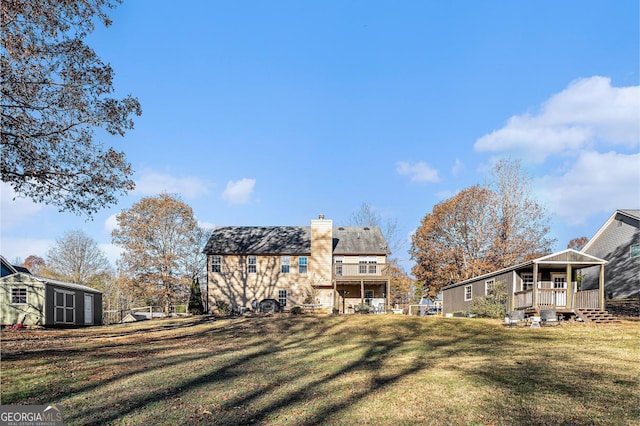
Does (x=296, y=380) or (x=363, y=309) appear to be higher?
(x=296, y=380)

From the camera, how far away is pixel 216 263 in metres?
35.1

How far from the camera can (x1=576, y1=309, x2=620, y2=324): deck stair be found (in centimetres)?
2161

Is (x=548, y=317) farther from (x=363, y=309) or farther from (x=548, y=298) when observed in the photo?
(x=363, y=309)

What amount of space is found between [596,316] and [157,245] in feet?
100

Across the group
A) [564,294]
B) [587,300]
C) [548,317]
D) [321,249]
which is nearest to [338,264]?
[321,249]

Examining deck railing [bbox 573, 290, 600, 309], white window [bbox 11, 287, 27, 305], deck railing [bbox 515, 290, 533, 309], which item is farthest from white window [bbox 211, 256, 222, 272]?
deck railing [bbox 573, 290, 600, 309]

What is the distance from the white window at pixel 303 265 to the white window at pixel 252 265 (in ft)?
11.2

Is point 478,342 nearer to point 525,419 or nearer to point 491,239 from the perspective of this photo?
point 525,419

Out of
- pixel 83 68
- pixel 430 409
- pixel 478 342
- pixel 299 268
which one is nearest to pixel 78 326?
pixel 299 268

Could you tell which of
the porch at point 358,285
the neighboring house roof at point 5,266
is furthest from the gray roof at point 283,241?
the neighboring house roof at point 5,266

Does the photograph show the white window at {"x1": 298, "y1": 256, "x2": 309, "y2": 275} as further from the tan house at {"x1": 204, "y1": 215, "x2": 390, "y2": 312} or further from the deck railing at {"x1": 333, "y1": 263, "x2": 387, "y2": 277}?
the deck railing at {"x1": 333, "y1": 263, "x2": 387, "y2": 277}

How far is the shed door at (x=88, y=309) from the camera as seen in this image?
95.2 feet

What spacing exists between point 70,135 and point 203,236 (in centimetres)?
3135

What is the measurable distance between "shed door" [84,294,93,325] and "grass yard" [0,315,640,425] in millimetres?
12935
